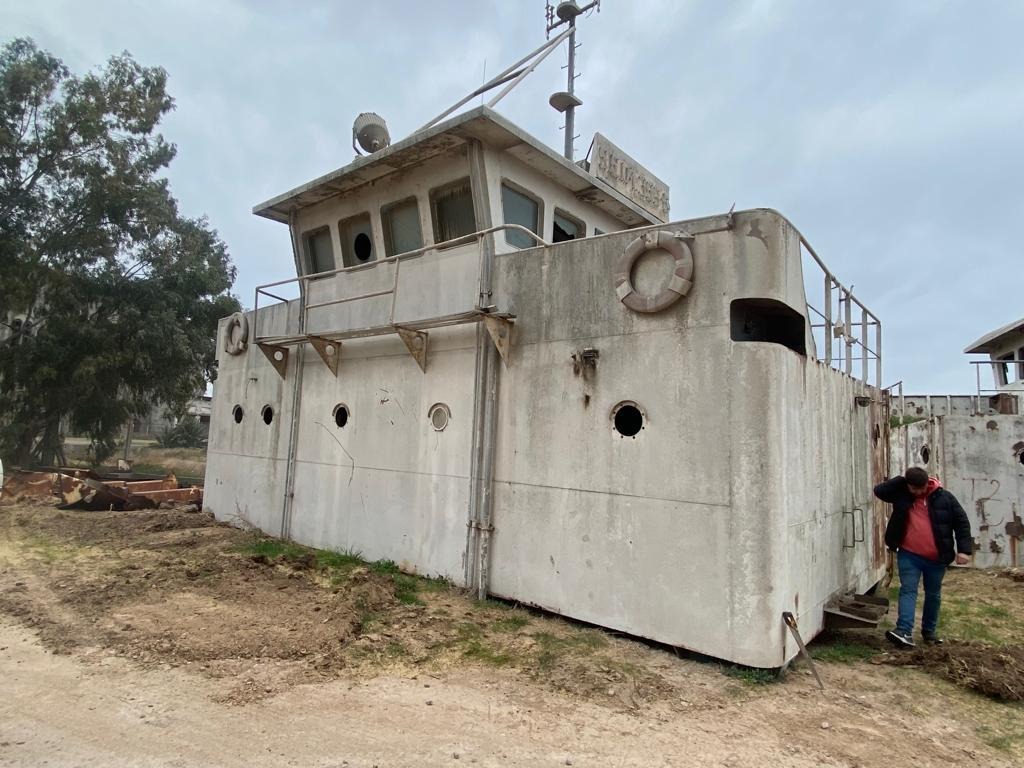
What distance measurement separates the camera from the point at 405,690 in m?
5.25

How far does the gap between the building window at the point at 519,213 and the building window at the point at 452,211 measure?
0.53 metres

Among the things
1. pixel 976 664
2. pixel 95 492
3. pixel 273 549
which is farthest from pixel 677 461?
pixel 95 492

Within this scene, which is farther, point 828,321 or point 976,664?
point 828,321

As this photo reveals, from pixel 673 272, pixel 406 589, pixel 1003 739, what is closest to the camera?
pixel 1003 739

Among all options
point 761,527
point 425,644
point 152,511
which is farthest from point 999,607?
point 152,511

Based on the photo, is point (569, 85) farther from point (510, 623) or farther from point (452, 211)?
point (510, 623)

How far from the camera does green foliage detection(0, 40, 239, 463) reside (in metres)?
22.8

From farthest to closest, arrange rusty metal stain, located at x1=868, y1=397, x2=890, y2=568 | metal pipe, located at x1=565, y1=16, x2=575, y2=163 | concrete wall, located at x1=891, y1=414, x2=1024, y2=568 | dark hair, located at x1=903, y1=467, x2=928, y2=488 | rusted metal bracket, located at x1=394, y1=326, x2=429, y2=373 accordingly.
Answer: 1. metal pipe, located at x1=565, y1=16, x2=575, y2=163
2. concrete wall, located at x1=891, y1=414, x2=1024, y2=568
3. rusty metal stain, located at x1=868, y1=397, x2=890, y2=568
4. rusted metal bracket, located at x1=394, y1=326, x2=429, y2=373
5. dark hair, located at x1=903, y1=467, x2=928, y2=488

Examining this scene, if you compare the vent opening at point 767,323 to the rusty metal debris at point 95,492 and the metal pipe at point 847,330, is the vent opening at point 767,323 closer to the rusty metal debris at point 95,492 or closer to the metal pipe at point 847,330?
the metal pipe at point 847,330

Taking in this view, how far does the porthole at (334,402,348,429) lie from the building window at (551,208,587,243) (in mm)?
4513

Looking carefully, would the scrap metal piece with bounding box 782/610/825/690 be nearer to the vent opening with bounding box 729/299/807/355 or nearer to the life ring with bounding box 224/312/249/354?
the vent opening with bounding box 729/299/807/355

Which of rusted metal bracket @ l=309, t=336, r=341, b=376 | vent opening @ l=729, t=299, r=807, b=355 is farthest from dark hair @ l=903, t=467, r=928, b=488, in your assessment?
rusted metal bracket @ l=309, t=336, r=341, b=376

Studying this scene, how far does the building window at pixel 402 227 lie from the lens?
9.84 m

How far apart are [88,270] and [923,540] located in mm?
29084
